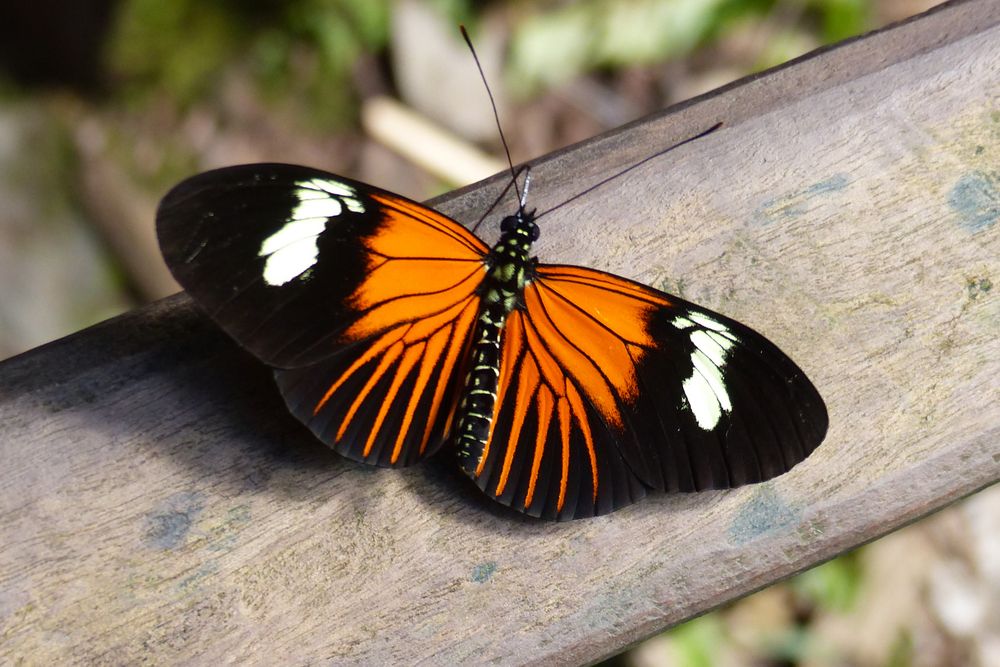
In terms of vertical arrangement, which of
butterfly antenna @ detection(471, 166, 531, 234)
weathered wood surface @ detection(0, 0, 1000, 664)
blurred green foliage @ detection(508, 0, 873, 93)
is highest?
blurred green foliage @ detection(508, 0, 873, 93)

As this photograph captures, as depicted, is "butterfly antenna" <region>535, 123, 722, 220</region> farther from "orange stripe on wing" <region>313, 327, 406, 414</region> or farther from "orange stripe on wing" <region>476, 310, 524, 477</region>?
"orange stripe on wing" <region>313, 327, 406, 414</region>

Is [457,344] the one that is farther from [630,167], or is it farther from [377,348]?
[630,167]

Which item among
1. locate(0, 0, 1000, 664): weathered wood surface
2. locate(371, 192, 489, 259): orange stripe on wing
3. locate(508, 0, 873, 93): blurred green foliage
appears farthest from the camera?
locate(508, 0, 873, 93): blurred green foliage

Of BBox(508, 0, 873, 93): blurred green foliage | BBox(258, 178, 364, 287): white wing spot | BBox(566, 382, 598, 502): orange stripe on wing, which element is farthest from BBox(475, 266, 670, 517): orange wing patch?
BBox(508, 0, 873, 93): blurred green foliage

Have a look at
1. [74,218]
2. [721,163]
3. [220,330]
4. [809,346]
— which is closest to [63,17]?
[74,218]

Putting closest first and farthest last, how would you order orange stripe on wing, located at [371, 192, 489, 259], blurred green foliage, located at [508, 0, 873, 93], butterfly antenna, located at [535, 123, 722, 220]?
orange stripe on wing, located at [371, 192, 489, 259]
butterfly antenna, located at [535, 123, 722, 220]
blurred green foliage, located at [508, 0, 873, 93]

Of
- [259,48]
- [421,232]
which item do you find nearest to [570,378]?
[421,232]

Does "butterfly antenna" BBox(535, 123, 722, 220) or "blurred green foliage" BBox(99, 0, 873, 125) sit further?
"blurred green foliage" BBox(99, 0, 873, 125)

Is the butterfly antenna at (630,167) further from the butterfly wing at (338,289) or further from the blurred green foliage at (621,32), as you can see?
the blurred green foliage at (621,32)
